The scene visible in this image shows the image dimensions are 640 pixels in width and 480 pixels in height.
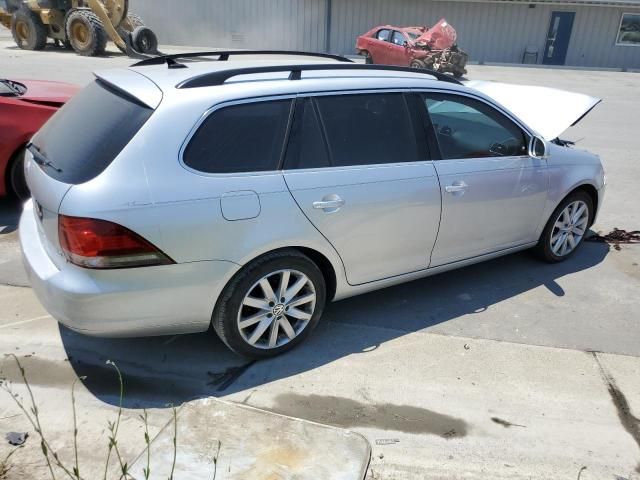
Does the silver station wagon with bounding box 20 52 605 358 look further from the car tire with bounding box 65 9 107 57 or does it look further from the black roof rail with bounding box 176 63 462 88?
the car tire with bounding box 65 9 107 57

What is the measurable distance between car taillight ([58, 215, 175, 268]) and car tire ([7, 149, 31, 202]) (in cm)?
298

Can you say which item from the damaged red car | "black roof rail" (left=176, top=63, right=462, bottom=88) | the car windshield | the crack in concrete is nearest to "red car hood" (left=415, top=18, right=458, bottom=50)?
the damaged red car

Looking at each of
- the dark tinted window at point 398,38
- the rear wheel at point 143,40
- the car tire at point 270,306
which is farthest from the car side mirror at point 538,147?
the rear wheel at point 143,40

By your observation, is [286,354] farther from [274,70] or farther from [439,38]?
[439,38]

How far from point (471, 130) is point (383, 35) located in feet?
53.1

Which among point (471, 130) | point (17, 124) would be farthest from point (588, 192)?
point (17, 124)

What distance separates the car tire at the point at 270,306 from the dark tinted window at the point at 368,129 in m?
0.70

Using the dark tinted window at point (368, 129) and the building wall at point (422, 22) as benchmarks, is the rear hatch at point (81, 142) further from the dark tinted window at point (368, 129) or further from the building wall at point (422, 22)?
the building wall at point (422, 22)

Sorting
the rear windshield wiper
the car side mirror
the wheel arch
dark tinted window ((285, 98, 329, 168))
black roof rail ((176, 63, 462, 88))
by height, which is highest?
black roof rail ((176, 63, 462, 88))

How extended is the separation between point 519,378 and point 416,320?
83cm

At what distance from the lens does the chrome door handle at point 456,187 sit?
3.76 meters

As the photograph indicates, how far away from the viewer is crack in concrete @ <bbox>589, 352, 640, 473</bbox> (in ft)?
9.92

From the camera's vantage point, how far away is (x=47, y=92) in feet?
18.7

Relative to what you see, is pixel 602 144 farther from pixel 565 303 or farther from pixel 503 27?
pixel 503 27
